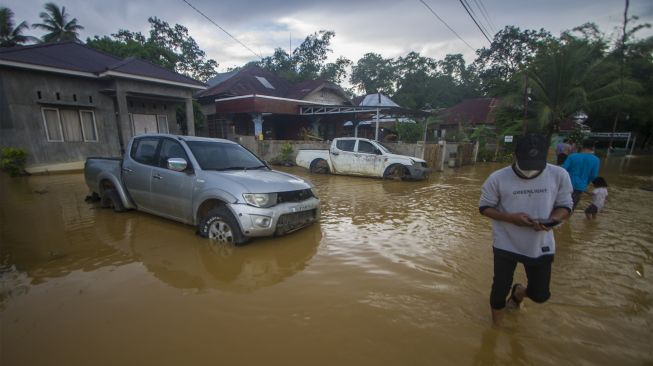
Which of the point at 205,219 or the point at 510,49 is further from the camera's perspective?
the point at 510,49

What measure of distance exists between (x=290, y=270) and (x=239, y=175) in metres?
1.59

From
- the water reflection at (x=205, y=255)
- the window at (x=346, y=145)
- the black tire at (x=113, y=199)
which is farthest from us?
the window at (x=346, y=145)

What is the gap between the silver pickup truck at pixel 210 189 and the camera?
4008 mm

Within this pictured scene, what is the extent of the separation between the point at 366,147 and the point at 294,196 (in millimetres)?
6964

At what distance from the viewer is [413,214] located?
624cm

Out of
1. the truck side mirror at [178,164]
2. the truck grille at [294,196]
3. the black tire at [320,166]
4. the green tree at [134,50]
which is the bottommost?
the black tire at [320,166]

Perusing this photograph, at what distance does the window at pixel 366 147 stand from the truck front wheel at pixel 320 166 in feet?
5.13

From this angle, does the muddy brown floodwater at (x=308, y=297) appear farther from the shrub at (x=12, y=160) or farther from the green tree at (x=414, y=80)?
the green tree at (x=414, y=80)

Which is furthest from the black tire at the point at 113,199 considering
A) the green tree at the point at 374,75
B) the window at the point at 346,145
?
the green tree at the point at 374,75

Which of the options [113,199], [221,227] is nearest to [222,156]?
[221,227]

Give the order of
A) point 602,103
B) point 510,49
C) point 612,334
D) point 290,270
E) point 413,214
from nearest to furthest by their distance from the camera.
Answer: point 612,334 → point 290,270 → point 413,214 → point 602,103 → point 510,49

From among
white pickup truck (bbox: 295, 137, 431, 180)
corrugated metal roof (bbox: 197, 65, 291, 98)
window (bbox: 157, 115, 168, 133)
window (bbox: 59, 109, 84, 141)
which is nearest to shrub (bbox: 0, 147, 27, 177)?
window (bbox: 59, 109, 84, 141)

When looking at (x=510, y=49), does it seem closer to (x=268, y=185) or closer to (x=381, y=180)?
(x=381, y=180)

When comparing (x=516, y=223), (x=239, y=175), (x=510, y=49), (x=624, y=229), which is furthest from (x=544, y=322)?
(x=510, y=49)
